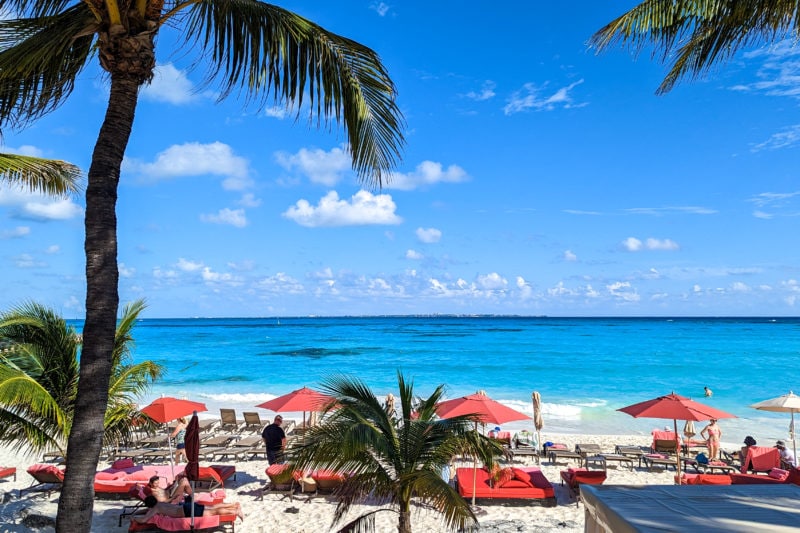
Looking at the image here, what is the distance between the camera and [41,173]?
7020mm

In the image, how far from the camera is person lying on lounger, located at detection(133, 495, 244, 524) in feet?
24.5

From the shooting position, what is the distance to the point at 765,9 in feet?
16.6

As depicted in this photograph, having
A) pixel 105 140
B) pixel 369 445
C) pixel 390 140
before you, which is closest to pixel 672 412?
pixel 369 445

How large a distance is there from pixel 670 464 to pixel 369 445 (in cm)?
965

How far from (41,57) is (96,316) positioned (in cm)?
215

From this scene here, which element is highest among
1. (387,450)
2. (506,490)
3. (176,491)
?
(387,450)

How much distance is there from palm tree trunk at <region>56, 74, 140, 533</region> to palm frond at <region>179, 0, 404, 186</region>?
0.91m

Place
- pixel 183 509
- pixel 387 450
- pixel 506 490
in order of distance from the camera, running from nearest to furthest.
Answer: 1. pixel 387 450
2. pixel 183 509
3. pixel 506 490

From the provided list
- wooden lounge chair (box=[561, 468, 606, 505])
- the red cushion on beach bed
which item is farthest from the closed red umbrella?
wooden lounge chair (box=[561, 468, 606, 505])

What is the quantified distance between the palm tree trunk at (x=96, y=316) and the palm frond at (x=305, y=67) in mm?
913

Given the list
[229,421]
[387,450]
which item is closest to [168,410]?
[229,421]

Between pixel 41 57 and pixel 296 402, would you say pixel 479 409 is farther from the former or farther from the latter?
pixel 41 57

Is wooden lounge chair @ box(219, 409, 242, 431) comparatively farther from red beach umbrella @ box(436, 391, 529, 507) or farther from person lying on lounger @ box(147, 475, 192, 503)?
red beach umbrella @ box(436, 391, 529, 507)

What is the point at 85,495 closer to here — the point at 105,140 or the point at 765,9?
the point at 105,140
